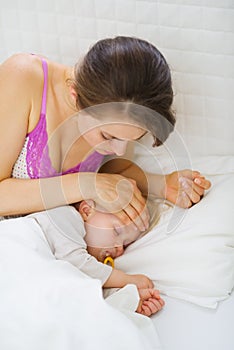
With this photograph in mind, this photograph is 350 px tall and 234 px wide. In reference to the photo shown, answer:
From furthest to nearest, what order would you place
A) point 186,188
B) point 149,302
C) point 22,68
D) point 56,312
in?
point 186,188
point 22,68
point 149,302
point 56,312

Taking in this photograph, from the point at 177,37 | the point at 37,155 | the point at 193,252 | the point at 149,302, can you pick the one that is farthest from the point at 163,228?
the point at 177,37

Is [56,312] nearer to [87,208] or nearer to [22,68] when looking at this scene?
[87,208]

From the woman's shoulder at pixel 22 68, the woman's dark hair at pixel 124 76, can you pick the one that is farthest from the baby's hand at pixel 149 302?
the woman's shoulder at pixel 22 68

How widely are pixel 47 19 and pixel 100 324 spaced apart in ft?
2.85

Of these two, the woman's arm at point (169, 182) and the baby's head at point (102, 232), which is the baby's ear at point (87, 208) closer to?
the baby's head at point (102, 232)

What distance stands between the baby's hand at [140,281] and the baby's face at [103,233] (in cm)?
12

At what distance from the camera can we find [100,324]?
40.3 inches

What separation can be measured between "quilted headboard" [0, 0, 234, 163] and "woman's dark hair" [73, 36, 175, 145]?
0.25 m

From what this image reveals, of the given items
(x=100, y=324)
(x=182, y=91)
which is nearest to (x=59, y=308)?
(x=100, y=324)

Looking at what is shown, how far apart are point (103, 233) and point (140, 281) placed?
0.50 ft

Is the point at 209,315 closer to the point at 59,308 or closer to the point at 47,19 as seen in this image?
the point at 59,308

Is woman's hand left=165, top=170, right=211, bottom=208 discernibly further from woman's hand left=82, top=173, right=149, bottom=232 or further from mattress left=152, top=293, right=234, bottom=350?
mattress left=152, top=293, right=234, bottom=350

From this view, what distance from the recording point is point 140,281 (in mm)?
1231

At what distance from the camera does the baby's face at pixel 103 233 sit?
1.32m
